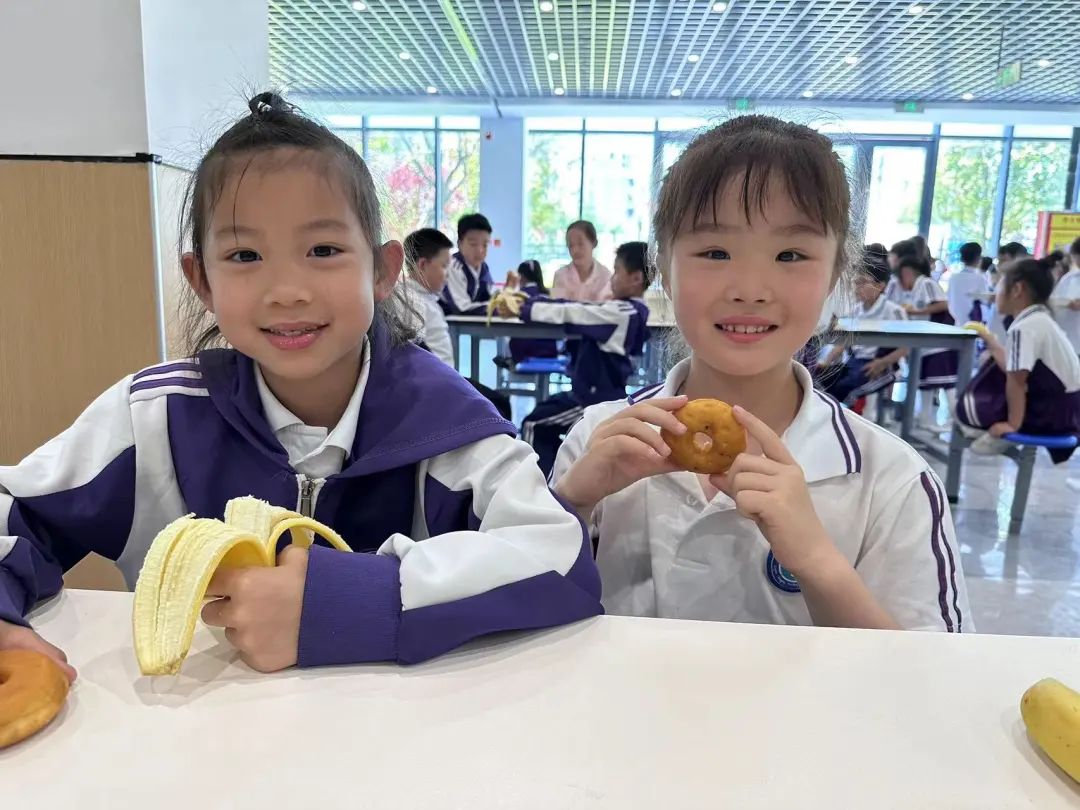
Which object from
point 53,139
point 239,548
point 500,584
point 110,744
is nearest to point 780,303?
point 500,584

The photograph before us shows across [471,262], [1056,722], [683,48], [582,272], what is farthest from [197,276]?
[683,48]

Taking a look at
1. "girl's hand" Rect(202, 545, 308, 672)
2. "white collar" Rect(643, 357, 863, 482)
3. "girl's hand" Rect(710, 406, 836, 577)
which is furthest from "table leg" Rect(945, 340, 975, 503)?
"girl's hand" Rect(202, 545, 308, 672)

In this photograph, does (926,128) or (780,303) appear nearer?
(780,303)

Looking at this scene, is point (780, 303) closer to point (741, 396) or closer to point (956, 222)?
point (741, 396)

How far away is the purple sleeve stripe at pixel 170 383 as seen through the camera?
3.25ft

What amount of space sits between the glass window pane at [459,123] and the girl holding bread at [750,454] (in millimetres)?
11595

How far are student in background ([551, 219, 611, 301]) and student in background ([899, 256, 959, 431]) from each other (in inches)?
101

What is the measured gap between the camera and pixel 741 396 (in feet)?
3.81

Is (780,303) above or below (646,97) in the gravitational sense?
below

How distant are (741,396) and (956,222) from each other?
12.5 meters

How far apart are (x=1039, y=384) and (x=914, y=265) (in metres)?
3.58

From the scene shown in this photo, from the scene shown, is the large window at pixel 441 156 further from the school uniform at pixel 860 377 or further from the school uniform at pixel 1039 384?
the school uniform at pixel 1039 384

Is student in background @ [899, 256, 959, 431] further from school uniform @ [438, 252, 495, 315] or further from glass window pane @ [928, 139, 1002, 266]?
glass window pane @ [928, 139, 1002, 266]

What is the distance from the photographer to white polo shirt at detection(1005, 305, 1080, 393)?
11.3 feet
